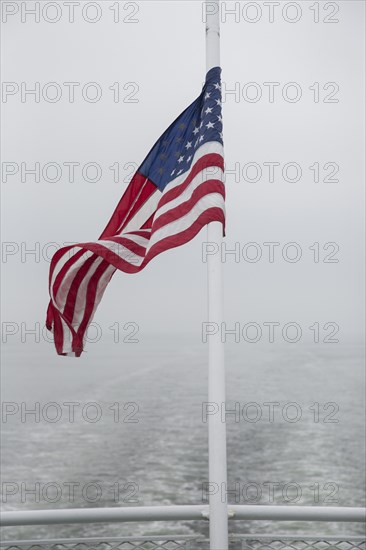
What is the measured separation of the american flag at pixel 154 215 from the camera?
223 centimetres

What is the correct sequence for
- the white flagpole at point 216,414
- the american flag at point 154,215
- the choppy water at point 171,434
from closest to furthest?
the white flagpole at point 216,414
the american flag at point 154,215
the choppy water at point 171,434

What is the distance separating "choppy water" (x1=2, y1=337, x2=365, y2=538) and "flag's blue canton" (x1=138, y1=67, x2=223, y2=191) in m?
7.76

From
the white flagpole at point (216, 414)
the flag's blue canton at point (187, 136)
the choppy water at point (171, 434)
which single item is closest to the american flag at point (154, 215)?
the flag's blue canton at point (187, 136)

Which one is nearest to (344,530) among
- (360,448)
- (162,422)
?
(360,448)

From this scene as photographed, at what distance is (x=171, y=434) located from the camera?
51.0 feet

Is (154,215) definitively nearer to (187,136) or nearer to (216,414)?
(187,136)

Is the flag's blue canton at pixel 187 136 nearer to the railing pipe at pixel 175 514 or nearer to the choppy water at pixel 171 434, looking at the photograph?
the railing pipe at pixel 175 514

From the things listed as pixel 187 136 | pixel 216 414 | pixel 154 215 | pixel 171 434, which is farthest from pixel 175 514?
pixel 171 434

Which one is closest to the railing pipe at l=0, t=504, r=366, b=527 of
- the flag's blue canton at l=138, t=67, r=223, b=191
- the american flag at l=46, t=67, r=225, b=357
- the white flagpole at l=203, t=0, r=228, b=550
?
the white flagpole at l=203, t=0, r=228, b=550

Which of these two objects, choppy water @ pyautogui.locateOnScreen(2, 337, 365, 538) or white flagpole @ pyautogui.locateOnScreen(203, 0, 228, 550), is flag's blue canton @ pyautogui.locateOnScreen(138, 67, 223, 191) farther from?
choppy water @ pyautogui.locateOnScreen(2, 337, 365, 538)

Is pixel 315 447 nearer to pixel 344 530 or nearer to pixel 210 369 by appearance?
pixel 344 530

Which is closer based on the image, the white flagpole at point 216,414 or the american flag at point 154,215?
the white flagpole at point 216,414

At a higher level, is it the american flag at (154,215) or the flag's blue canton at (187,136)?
the flag's blue canton at (187,136)

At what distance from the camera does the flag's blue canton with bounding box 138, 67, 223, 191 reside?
2297 millimetres
